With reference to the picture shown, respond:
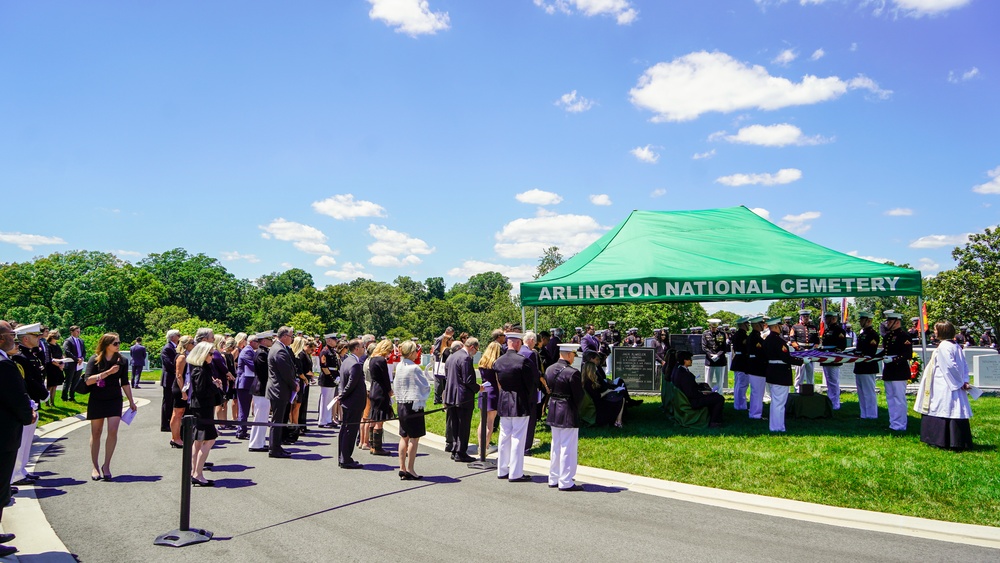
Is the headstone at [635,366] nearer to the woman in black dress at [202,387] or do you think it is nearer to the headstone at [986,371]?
the headstone at [986,371]

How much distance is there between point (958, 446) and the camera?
9406 millimetres

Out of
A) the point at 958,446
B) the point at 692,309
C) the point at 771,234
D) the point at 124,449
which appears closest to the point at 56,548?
the point at 124,449

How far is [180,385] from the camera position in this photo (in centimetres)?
1048

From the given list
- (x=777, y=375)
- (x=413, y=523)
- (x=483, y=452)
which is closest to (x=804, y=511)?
(x=413, y=523)

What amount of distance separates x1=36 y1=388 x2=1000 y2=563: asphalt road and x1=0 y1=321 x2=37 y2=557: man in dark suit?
2.54ft

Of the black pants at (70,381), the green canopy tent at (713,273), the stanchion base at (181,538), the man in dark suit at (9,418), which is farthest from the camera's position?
the black pants at (70,381)

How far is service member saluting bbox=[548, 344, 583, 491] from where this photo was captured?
27.3ft

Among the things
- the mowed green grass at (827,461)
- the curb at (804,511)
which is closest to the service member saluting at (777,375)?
the mowed green grass at (827,461)

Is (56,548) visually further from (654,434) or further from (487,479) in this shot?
(654,434)

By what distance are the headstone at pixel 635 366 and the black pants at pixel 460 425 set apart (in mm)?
6984

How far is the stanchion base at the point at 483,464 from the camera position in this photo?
9969mm

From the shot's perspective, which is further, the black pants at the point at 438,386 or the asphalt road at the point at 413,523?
the black pants at the point at 438,386

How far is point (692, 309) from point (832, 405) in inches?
1884

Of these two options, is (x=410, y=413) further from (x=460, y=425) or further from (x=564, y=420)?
(x=564, y=420)
